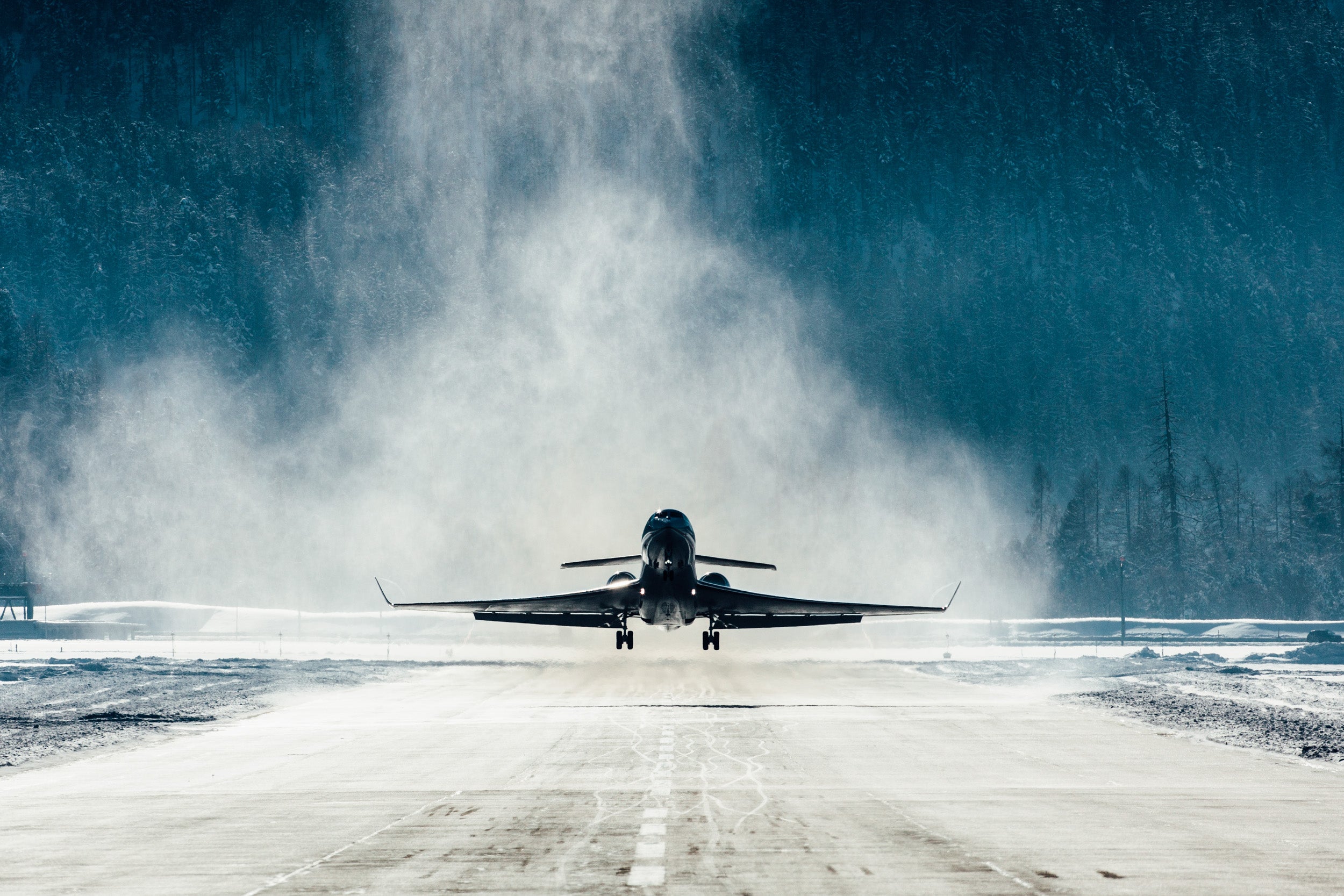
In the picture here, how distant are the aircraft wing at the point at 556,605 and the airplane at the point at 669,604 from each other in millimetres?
49

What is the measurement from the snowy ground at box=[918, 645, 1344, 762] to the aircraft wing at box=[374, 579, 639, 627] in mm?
29201

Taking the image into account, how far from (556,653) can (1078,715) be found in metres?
69.8

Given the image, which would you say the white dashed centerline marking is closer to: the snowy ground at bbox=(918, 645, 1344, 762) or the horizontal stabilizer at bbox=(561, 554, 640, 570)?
the horizontal stabilizer at bbox=(561, 554, 640, 570)

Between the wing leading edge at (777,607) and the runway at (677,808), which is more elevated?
the wing leading edge at (777,607)

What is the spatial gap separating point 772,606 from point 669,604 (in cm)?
750

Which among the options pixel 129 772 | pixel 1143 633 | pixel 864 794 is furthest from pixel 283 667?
pixel 1143 633

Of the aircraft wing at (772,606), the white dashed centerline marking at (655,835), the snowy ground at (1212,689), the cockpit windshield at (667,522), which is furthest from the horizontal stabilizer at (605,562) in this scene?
the snowy ground at (1212,689)

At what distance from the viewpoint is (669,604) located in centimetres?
5119

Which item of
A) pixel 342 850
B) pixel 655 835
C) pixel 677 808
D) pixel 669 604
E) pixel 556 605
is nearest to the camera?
pixel 342 850

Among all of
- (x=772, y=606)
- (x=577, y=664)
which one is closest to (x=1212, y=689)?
(x=772, y=606)

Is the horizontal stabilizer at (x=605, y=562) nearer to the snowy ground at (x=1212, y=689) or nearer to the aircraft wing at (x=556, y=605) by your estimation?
the aircraft wing at (x=556, y=605)

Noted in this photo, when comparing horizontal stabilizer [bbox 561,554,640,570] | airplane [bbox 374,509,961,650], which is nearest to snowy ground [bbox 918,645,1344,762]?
airplane [bbox 374,509,961,650]

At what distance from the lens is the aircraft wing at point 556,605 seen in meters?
53.7

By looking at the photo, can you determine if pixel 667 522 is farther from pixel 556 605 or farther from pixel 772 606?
pixel 556 605
